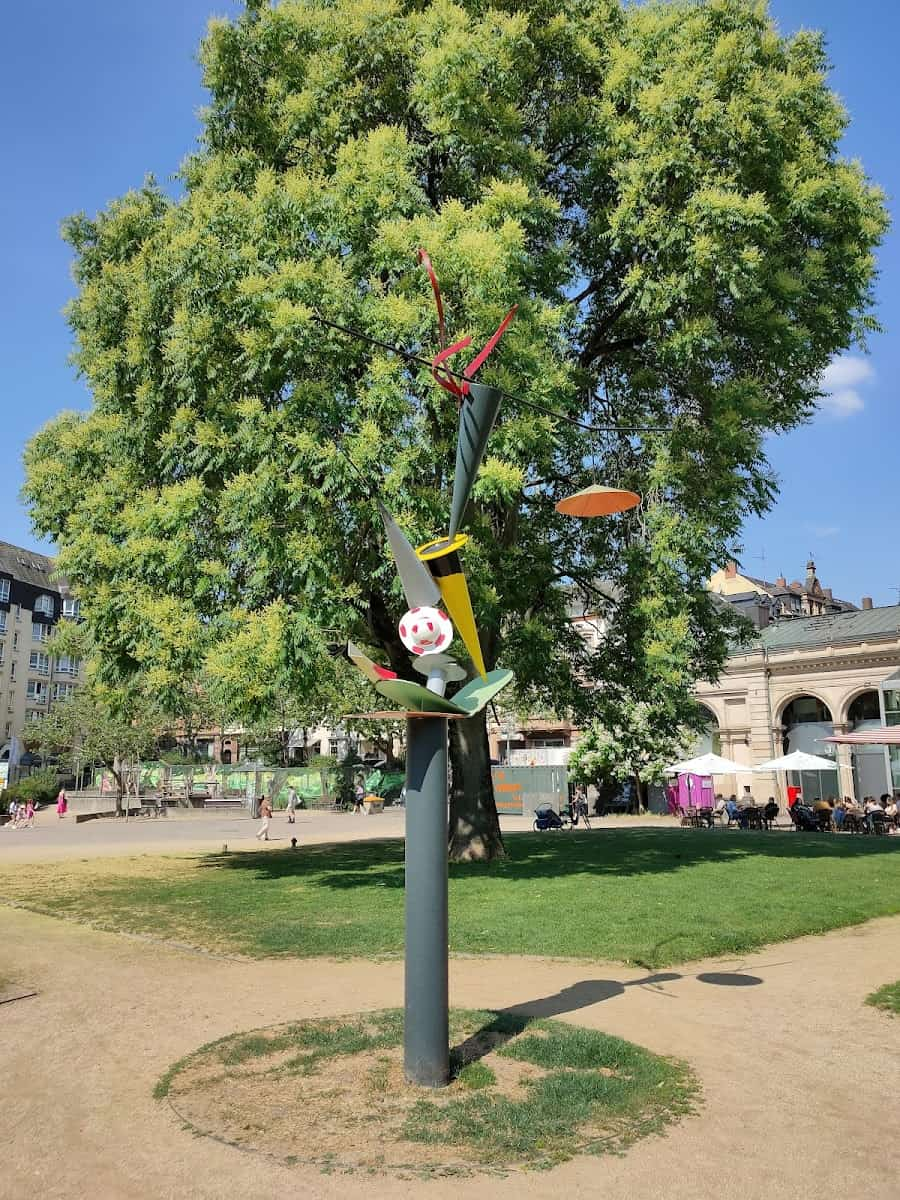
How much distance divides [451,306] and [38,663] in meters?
78.1

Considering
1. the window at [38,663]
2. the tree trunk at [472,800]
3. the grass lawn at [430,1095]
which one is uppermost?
the window at [38,663]

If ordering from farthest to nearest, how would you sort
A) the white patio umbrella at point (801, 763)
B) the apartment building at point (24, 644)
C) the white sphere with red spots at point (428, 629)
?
the apartment building at point (24, 644) → the white patio umbrella at point (801, 763) → the white sphere with red spots at point (428, 629)

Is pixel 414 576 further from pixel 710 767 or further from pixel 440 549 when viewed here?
pixel 710 767

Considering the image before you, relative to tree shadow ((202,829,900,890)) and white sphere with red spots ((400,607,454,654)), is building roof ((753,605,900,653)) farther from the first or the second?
white sphere with red spots ((400,607,454,654))

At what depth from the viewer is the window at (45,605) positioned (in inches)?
3278

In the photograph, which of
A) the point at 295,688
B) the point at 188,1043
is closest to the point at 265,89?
the point at 295,688

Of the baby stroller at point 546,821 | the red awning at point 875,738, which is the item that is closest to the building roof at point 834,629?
the red awning at point 875,738

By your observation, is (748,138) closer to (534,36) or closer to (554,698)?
(534,36)

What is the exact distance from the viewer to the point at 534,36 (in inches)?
698

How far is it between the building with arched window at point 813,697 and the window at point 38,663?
194 feet

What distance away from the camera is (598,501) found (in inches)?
351

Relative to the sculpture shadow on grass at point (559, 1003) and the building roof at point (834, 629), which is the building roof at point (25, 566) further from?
the sculpture shadow on grass at point (559, 1003)

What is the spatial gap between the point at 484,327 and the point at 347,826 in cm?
2545

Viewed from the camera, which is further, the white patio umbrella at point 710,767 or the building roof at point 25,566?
the building roof at point 25,566
